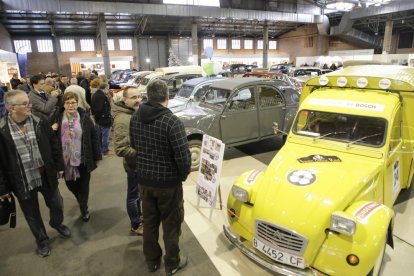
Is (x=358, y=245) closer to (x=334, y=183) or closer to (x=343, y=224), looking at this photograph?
(x=343, y=224)

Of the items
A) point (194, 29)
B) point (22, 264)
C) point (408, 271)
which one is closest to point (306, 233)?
point (408, 271)

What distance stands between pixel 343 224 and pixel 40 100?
193 inches

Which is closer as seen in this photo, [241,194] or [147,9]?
[241,194]

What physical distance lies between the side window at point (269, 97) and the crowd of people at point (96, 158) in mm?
3703

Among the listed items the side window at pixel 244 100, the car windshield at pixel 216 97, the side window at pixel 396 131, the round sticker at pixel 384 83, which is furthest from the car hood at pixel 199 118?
the side window at pixel 396 131

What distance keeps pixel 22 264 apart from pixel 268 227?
9.30ft

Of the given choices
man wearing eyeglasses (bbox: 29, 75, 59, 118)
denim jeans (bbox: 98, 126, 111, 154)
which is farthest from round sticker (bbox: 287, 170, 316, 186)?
denim jeans (bbox: 98, 126, 111, 154)

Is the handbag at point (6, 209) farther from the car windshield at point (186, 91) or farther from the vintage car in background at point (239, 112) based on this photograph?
the car windshield at point (186, 91)

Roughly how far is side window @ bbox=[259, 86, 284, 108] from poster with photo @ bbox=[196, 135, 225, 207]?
2.93 m

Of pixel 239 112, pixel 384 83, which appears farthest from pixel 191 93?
pixel 384 83

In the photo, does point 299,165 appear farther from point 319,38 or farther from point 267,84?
point 319,38

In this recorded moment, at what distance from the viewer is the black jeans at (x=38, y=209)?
10.6 ft

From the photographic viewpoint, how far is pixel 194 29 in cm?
2391

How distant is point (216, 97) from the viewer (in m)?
6.48
